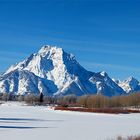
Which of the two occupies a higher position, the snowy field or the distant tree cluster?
the distant tree cluster

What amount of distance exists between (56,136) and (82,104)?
117 meters

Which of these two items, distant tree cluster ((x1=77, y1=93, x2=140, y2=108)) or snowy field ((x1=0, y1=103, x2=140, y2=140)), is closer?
snowy field ((x1=0, y1=103, x2=140, y2=140))

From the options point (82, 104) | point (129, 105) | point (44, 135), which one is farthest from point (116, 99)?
point (44, 135)

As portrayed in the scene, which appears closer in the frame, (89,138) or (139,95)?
(89,138)

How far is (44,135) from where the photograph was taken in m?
29.7

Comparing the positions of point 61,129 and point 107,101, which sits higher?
point 107,101

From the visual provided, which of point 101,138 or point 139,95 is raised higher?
point 139,95

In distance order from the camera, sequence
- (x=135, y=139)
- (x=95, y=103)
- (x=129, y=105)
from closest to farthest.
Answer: (x=135, y=139) < (x=95, y=103) < (x=129, y=105)

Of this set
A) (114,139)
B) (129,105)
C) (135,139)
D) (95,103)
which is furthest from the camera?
(129,105)

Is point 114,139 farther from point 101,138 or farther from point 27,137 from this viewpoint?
point 27,137

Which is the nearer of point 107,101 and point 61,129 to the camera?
point 61,129

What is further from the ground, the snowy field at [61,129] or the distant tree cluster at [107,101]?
the distant tree cluster at [107,101]

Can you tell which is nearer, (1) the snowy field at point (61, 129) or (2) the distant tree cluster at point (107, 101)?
(1) the snowy field at point (61, 129)

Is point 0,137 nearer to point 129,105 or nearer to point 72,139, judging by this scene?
point 72,139
